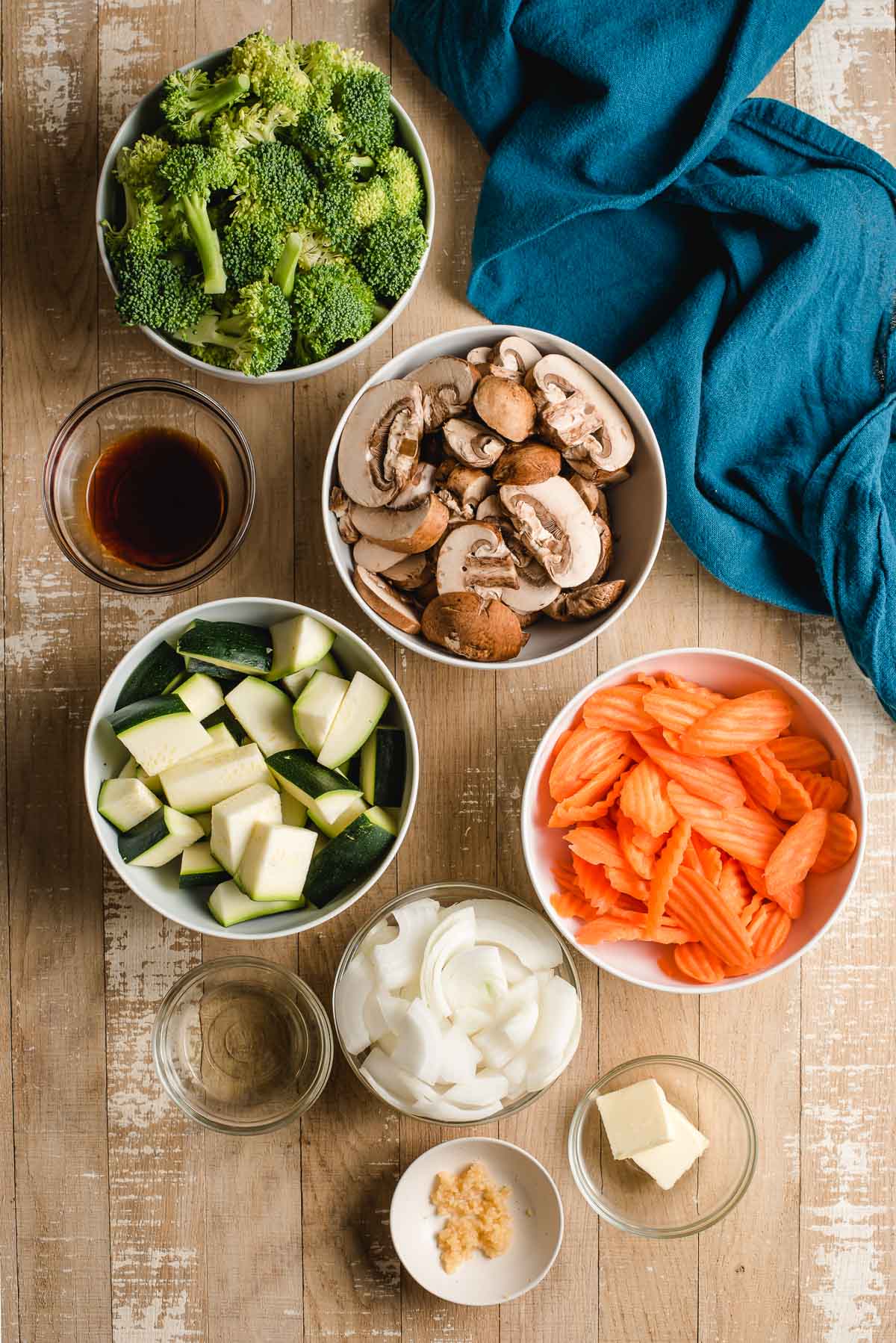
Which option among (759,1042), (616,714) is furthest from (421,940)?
(759,1042)

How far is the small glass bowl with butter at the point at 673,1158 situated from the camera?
1451 mm

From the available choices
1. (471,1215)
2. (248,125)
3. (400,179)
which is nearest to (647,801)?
(471,1215)

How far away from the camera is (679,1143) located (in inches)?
56.8

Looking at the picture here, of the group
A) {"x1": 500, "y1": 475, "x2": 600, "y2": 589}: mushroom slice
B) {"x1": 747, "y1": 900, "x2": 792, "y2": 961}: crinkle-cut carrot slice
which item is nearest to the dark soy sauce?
{"x1": 500, "y1": 475, "x2": 600, "y2": 589}: mushroom slice

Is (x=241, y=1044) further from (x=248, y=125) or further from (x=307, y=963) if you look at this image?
(x=248, y=125)

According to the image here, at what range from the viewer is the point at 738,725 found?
1343 millimetres

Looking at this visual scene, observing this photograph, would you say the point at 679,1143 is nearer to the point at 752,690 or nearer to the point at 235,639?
the point at 752,690

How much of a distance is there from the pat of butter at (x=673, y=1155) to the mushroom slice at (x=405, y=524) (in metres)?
0.90

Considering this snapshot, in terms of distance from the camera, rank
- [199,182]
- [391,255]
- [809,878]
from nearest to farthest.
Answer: [199,182], [391,255], [809,878]

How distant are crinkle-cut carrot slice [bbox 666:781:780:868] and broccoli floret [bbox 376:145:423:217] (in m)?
0.88

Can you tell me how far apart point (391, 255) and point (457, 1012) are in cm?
104

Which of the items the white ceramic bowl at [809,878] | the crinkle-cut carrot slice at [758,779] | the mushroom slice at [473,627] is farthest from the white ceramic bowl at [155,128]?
the crinkle-cut carrot slice at [758,779]

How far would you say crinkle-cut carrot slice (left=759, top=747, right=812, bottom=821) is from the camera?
1354 millimetres

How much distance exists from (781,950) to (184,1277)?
3.49ft
